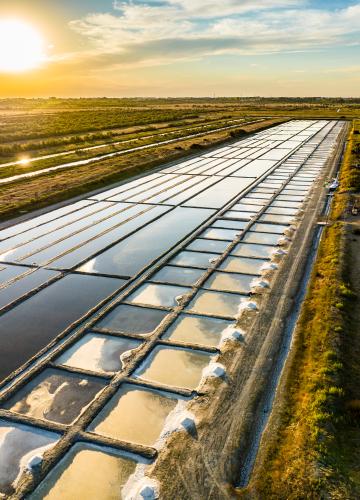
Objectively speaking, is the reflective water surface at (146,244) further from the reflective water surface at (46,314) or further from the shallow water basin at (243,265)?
the shallow water basin at (243,265)

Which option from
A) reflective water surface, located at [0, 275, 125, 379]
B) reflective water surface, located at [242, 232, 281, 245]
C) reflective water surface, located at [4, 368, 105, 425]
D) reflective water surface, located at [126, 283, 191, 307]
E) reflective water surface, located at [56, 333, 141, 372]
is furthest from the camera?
reflective water surface, located at [242, 232, 281, 245]

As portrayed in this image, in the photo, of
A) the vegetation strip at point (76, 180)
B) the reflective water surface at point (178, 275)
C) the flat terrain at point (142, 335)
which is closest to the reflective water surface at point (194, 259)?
the flat terrain at point (142, 335)

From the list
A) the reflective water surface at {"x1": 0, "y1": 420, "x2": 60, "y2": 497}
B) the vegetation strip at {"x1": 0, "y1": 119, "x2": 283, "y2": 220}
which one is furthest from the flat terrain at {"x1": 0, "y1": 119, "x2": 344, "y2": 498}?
the vegetation strip at {"x1": 0, "y1": 119, "x2": 283, "y2": 220}

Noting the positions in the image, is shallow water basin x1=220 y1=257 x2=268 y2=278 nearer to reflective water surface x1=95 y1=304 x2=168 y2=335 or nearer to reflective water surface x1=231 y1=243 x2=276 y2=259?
reflective water surface x1=231 y1=243 x2=276 y2=259

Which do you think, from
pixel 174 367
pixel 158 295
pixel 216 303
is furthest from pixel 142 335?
pixel 216 303

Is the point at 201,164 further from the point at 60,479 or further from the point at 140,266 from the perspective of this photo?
the point at 60,479

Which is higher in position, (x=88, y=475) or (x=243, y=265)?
(x=243, y=265)

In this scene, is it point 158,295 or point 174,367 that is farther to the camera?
point 158,295

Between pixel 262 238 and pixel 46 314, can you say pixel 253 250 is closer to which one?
pixel 262 238

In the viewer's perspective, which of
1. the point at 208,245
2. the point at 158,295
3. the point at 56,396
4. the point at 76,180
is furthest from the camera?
the point at 76,180
